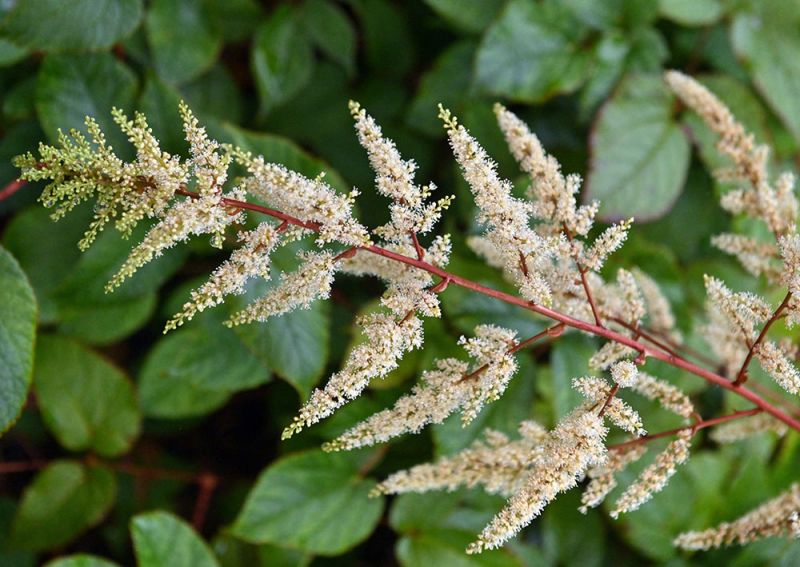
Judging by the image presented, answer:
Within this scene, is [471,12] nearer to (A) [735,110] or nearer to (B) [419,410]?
(A) [735,110]

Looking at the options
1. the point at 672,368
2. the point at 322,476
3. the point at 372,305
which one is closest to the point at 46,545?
the point at 322,476

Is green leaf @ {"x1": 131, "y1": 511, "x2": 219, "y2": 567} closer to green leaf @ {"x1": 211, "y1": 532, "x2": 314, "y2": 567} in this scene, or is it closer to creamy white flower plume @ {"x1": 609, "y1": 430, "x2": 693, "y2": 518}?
green leaf @ {"x1": 211, "y1": 532, "x2": 314, "y2": 567}

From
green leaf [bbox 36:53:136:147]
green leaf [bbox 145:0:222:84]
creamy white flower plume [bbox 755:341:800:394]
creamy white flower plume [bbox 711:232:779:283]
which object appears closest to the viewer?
creamy white flower plume [bbox 755:341:800:394]

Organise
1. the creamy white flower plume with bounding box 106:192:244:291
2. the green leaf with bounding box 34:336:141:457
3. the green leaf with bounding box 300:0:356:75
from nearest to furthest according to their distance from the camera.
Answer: the creamy white flower plume with bounding box 106:192:244:291
the green leaf with bounding box 34:336:141:457
the green leaf with bounding box 300:0:356:75

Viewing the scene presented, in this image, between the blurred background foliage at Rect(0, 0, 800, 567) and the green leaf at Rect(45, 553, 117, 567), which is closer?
the green leaf at Rect(45, 553, 117, 567)

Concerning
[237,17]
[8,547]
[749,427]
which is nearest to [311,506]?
[8,547]

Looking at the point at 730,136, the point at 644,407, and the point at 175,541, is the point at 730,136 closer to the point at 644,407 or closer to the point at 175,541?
the point at 644,407

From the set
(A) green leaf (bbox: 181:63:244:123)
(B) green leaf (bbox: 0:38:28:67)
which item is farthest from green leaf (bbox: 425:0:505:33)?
(B) green leaf (bbox: 0:38:28:67)

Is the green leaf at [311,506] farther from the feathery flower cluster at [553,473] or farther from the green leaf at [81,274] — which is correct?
the feathery flower cluster at [553,473]
